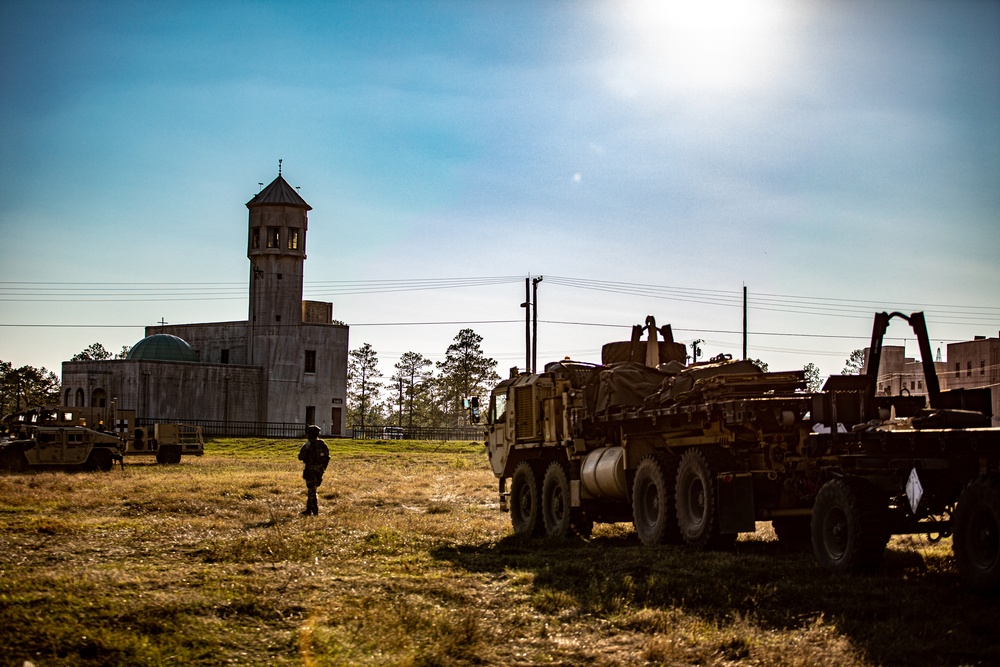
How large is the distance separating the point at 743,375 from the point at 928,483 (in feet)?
12.2

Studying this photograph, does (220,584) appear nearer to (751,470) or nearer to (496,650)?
(496,650)

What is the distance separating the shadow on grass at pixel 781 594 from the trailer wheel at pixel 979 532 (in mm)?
249

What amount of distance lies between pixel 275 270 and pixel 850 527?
76.5 meters

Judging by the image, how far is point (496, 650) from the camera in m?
9.48

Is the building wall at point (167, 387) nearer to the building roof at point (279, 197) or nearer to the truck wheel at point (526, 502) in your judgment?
the building roof at point (279, 197)

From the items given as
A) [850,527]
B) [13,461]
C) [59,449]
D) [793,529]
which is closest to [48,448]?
[59,449]

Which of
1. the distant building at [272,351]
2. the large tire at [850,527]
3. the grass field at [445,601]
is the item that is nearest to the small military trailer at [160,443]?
the grass field at [445,601]

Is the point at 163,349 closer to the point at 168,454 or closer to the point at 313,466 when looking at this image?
the point at 168,454

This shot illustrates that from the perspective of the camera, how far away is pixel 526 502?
2108 cm

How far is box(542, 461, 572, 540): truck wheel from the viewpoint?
62.6ft

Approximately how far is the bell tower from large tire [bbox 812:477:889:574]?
74610 millimetres

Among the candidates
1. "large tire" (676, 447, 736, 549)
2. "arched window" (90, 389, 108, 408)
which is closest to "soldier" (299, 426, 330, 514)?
"large tire" (676, 447, 736, 549)

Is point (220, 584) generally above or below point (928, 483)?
below

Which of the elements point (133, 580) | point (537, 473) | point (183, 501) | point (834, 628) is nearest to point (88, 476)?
point (183, 501)
